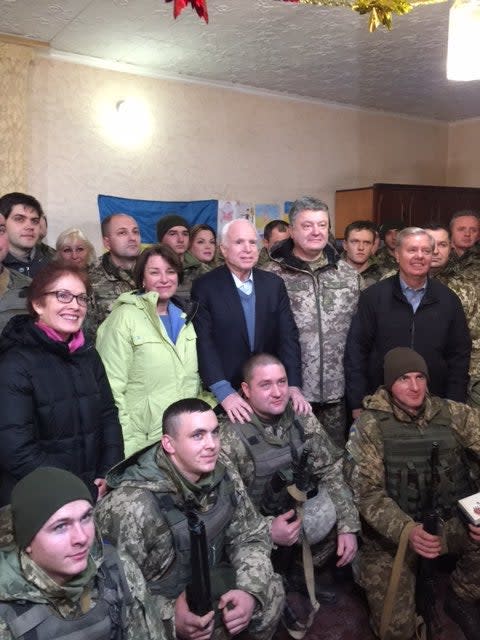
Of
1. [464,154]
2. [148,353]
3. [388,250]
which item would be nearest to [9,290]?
[148,353]

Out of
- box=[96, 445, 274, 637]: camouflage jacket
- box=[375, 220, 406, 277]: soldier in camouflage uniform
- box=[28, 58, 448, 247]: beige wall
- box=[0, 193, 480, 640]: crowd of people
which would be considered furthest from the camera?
box=[28, 58, 448, 247]: beige wall

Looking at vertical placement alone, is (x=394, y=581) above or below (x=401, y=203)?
below

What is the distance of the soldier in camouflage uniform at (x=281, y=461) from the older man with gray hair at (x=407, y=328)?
392 mm

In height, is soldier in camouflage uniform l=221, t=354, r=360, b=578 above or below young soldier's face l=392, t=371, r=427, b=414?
below

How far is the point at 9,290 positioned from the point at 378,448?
65.9 inches

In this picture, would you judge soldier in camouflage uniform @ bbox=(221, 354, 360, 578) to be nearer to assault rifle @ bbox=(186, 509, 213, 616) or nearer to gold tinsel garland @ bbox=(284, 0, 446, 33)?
assault rifle @ bbox=(186, 509, 213, 616)

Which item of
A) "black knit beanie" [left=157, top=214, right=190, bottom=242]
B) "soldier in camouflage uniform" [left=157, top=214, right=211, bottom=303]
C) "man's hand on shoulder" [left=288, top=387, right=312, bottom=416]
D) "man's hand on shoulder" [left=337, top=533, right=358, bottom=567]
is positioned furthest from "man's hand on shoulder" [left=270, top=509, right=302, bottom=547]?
"black knit beanie" [left=157, top=214, right=190, bottom=242]

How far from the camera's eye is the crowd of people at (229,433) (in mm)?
1715

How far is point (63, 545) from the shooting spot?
151 cm

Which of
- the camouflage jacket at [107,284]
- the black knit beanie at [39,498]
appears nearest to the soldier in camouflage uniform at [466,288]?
the camouflage jacket at [107,284]

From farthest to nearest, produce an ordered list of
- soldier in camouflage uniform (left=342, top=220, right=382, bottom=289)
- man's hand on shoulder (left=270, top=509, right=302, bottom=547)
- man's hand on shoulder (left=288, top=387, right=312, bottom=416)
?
soldier in camouflage uniform (left=342, top=220, right=382, bottom=289), man's hand on shoulder (left=288, top=387, right=312, bottom=416), man's hand on shoulder (left=270, top=509, right=302, bottom=547)

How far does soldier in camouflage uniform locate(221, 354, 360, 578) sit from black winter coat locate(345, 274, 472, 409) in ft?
1.41

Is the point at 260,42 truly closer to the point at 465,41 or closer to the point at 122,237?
the point at 122,237

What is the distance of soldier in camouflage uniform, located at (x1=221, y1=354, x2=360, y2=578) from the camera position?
7.96ft
